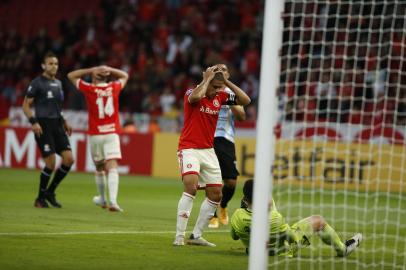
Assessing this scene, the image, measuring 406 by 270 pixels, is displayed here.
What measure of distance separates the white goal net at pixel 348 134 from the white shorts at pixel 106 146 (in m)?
2.59

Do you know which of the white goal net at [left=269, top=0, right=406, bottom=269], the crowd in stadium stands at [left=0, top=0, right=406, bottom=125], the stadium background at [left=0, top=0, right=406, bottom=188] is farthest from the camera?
the crowd in stadium stands at [left=0, top=0, right=406, bottom=125]

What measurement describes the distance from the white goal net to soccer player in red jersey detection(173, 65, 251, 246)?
2004 millimetres

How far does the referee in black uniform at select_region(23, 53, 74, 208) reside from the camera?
47.2ft

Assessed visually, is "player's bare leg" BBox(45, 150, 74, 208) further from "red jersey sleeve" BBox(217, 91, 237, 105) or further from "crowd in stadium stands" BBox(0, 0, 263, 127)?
"crowd in stadium stands" BBox(0, 0, 263, 127)

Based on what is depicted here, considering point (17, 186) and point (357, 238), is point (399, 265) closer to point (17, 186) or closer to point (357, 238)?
point (357, 238)

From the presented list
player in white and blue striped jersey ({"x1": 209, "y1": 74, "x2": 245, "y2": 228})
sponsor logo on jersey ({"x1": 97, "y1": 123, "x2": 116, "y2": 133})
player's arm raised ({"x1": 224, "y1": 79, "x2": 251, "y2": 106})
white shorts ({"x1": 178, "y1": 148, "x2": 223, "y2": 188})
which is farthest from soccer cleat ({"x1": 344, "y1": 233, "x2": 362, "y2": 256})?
sponsor logo on jersey ({"x1": 97, "y1": 123, "x2": 116, "y2": 133})

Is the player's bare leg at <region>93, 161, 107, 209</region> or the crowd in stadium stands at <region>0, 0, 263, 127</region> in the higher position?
the crowd in stadium stands at <region>0, 0, 263, 127</region>

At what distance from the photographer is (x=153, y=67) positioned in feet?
89.6

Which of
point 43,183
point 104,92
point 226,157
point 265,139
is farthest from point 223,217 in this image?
point 265,139

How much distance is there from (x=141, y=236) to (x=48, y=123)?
4206mm

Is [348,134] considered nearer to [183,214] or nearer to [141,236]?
[141,236]

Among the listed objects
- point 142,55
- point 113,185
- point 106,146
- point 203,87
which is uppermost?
point 142,55

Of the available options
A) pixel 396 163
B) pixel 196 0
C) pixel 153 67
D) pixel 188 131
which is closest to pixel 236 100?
pixel 188 131

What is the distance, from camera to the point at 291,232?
9.30 meters
